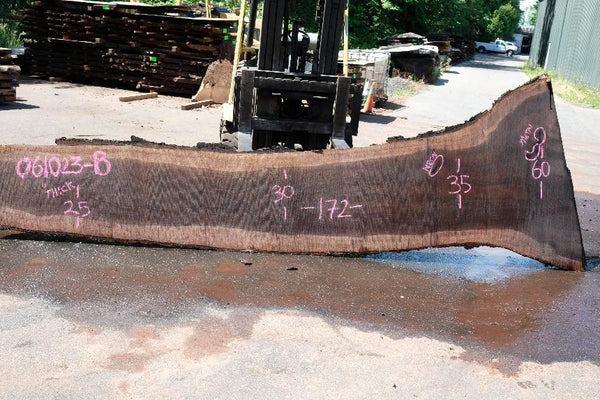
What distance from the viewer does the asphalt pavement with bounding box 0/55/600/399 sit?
355 cm

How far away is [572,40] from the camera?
34312 millimetres

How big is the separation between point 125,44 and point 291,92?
452 inches

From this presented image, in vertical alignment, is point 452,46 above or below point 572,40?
below

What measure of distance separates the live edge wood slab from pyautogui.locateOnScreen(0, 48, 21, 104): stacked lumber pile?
8285 millimetres

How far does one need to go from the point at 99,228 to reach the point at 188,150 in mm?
1003

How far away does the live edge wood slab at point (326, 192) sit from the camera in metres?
5.41

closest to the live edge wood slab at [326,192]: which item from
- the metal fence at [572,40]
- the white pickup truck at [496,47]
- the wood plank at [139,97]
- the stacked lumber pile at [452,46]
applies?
the wood plank at [139,97]

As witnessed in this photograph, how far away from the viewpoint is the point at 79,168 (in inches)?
213

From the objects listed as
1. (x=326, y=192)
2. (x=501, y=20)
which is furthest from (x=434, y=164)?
(x=501, y=20)

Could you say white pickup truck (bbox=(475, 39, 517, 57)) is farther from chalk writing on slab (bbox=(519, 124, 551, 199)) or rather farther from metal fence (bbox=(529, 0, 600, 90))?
chalk writing on slab (bbox=(519, 124, 551, 199))

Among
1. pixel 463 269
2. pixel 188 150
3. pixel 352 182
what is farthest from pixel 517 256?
pixel 188 150

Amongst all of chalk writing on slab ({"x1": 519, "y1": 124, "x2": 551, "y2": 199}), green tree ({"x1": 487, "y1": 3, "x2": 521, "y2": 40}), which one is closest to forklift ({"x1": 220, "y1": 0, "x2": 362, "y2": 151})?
chalk writing on slab ({"x1": 519, "y1": 124, "x2": 551, "y2": 199})

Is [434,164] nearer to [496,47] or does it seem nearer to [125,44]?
[125,44]

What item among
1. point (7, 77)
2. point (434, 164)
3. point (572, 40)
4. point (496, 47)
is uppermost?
point (572, 40)
